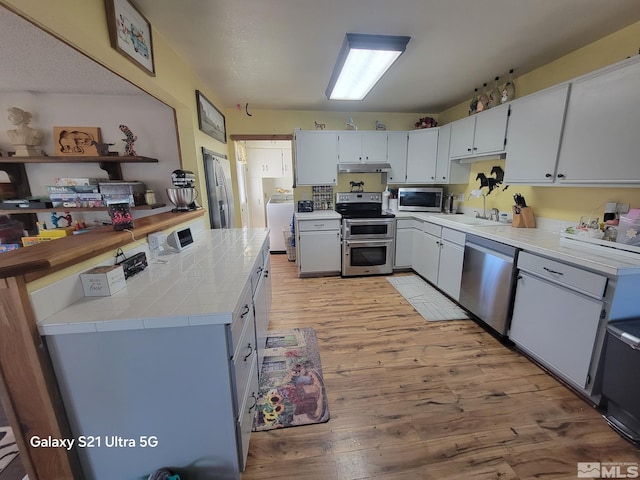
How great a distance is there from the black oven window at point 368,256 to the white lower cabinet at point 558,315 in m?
1.76

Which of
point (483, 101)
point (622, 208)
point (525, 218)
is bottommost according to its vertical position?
point (525, 218)

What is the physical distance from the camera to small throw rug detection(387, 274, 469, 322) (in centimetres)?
262

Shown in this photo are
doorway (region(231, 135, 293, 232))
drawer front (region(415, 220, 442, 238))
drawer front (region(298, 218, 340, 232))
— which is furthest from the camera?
doorway (region(231, 135, 293, 232))

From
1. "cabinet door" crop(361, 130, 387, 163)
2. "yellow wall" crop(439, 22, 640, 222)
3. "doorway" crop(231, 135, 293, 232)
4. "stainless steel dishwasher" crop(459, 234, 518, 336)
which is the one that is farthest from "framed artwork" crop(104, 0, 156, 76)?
"doorway" crop(231, 135, 293, 232)

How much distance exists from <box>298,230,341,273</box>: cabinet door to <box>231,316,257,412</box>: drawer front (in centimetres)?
213

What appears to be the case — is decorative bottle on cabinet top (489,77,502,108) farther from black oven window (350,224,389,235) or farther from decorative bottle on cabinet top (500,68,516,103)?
black oven window (350,224,389,235)

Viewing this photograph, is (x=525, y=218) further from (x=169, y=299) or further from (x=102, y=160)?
(x=102, y=160)

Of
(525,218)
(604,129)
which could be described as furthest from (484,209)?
(604,129)

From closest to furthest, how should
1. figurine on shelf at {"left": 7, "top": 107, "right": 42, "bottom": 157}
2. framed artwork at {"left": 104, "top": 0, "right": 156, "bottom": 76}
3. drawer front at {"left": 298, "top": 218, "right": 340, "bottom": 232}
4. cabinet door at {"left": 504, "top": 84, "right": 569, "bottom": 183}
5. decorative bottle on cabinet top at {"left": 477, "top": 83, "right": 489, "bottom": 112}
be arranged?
framed artwork at {"left": 104, "top": 0, "right": 156, "bottom": 76}, cabinet door at {"left": 504, "top": 84, "right": 569, "bottom": 183}, figurine on shelf at {"left": 7, "top": 107, "right": 42, "bottom": 157}, decorative bottle on cabinet top at {"left": 477, "top": 83, "right": 489, "bottom": 112}, drawer front at {"left": 298, "top": 218, "right": 340, "bottom": 232}

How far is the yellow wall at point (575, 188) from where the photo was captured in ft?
5.95

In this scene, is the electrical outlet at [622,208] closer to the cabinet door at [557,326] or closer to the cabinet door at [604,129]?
the cabinet door at [604,129]

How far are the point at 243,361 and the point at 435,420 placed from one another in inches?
47.0

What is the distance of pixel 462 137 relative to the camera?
3.08 metres

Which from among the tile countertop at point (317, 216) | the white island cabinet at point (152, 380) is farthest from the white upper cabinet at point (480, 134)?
the white island cabinet at point (152, 380)
